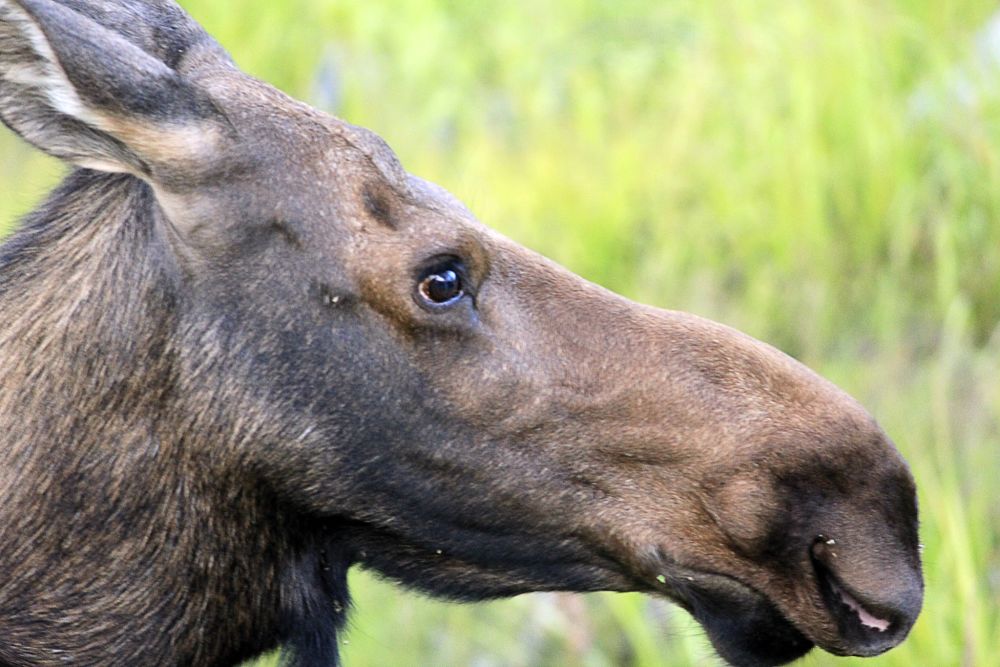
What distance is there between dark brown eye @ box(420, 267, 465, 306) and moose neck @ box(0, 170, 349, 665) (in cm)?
43

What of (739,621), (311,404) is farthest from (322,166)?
(739,621)

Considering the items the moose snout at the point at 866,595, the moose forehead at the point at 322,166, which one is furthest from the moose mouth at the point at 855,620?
the moose forehead at the point at 322,166

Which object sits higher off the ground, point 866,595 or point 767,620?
point 866,595

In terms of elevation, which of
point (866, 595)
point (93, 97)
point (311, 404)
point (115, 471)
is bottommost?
point (115, 471)

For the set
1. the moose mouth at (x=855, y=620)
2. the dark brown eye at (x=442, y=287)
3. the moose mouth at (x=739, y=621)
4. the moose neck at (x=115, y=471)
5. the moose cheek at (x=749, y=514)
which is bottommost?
the moose neck at (x=115, y=471)

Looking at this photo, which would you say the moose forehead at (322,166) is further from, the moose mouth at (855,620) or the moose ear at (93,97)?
the moose mouth at (855,620)

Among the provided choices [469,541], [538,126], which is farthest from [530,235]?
[469,541]

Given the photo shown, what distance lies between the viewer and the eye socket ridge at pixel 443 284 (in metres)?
2.91

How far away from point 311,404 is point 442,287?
301 mm

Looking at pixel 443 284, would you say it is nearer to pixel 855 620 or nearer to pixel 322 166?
pixel 322 166

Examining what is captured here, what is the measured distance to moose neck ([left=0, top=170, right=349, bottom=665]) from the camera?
2912mm

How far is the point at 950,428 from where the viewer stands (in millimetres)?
5020

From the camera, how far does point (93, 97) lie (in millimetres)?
2758

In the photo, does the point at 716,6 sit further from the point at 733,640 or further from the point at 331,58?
the point at 733,640
